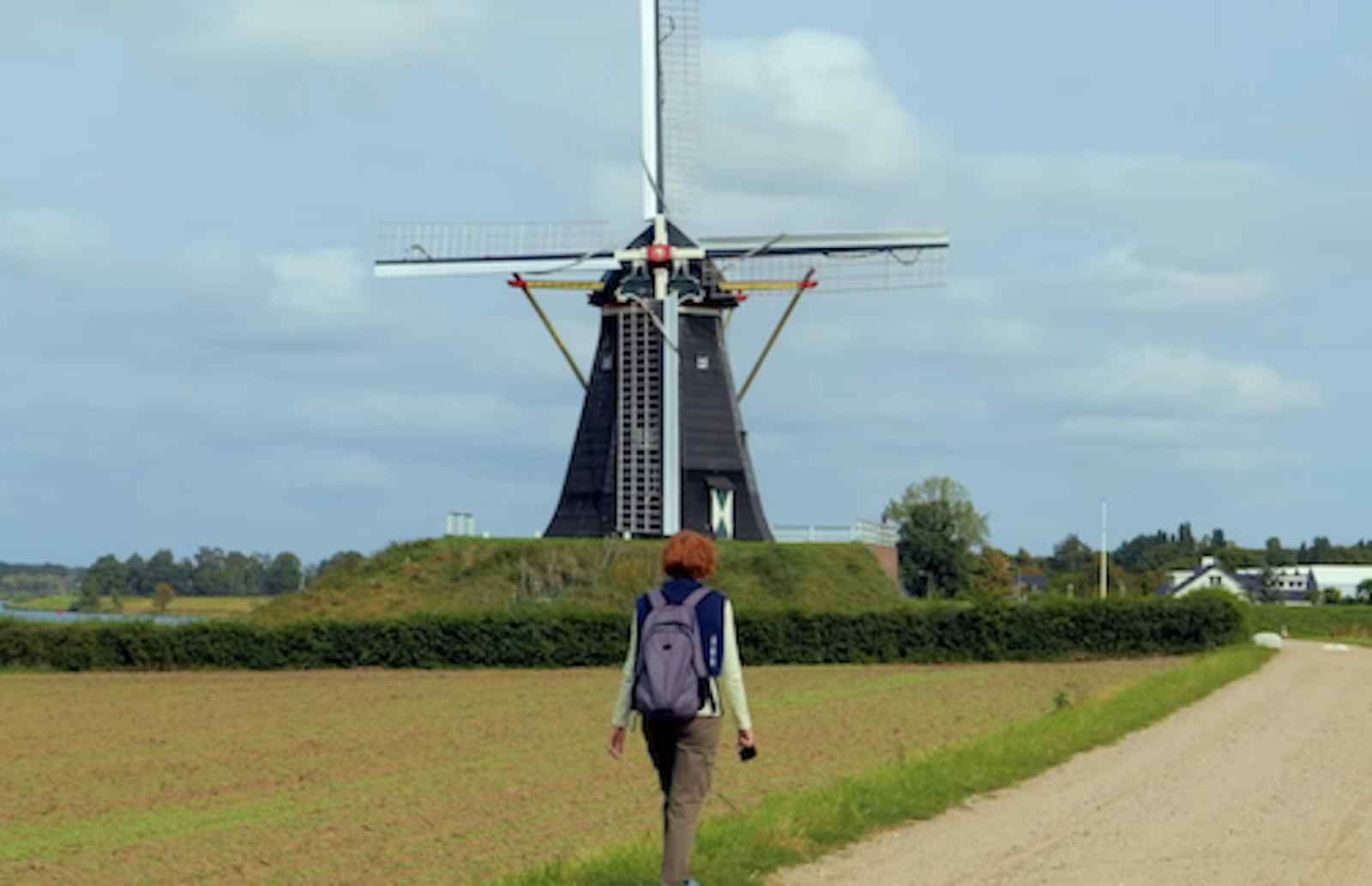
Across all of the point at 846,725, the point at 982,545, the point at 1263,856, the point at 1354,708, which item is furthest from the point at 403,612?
the point at 982,545

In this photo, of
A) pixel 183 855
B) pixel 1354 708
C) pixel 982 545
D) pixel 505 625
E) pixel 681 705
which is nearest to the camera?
pixel 681 705

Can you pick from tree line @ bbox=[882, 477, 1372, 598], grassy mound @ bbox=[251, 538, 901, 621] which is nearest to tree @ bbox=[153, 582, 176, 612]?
tree line @ bbox=[882, 477, 1372, 598]

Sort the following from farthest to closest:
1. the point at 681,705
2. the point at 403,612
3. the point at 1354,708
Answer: the point at 403,612 < the point at 1354,708 < the point at 681,705

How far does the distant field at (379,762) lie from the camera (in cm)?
1408

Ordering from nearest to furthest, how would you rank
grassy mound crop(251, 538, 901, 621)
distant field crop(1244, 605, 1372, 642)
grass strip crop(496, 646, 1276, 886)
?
1. grass strip crop(496, 646, 1276, 886)
2. grassy mound crop(251, 538, 901, 621)
3. distant field crop(1244, 605, 1372, 642)

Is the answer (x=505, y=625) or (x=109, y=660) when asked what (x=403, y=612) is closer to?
(x=505, y=625)

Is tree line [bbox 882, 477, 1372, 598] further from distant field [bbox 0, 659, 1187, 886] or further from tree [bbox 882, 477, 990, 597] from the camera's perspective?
distant field [bbox 0, 659, 1187, 886]

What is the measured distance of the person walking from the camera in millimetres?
9000

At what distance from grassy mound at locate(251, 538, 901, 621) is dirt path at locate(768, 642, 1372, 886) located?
29333mm

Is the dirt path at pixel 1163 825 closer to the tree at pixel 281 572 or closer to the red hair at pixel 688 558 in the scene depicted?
the red hair at pixel 688 558

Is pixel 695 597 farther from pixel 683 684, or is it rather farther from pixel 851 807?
pixel 851 807

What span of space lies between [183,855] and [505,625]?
31730 millimetres

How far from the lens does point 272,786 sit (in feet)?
65.3

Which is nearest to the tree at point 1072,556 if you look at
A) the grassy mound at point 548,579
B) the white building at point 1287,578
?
the white building at point 1287,578
